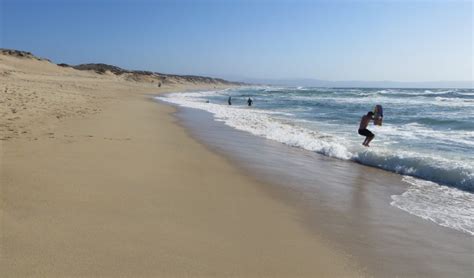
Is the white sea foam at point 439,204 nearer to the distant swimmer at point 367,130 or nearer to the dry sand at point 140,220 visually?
the dry sand at point 140,220

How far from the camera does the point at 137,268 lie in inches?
132

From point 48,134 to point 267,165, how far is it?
5.01m

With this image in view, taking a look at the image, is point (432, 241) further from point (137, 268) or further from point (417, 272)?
point (137, 268)

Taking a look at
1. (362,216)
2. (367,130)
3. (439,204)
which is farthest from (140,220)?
(367,130)

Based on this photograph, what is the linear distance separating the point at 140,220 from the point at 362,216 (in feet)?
9.56

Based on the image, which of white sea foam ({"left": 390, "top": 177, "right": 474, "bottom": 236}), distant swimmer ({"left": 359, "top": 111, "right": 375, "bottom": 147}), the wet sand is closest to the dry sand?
the wet sand

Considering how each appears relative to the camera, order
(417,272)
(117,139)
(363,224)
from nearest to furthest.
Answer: (417,272), (363,224), (117,139)

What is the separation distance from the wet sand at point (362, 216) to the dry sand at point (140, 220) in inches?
12.0

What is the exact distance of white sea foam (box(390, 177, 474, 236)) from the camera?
5543mm

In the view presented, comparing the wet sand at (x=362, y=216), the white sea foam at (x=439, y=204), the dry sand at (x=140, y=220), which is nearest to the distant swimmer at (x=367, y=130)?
the wet sand at (x=362, y=216)

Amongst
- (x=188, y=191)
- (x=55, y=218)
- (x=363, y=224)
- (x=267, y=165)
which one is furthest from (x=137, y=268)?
(x=267, y=165)

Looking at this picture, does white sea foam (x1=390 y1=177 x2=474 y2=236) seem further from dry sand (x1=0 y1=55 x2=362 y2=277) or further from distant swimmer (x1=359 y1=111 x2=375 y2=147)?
distant swimmer (x1=359 y1=111 x2=375 y2=147)

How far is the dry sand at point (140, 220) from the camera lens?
3449 mm

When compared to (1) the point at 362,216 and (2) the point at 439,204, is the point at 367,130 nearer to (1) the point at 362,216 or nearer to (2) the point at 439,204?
(2) the point at 439,204
